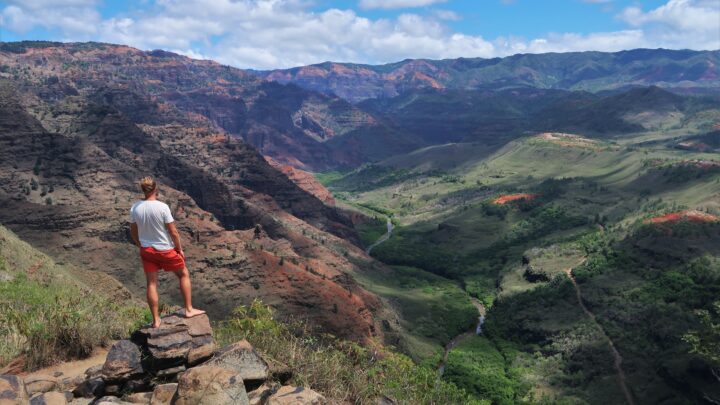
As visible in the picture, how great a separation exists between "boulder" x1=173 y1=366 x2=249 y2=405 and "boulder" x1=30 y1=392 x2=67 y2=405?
2.81 meters

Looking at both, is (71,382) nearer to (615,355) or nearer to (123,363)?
(123,363)

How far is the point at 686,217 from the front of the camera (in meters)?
107

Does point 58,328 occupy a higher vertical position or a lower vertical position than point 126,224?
higher

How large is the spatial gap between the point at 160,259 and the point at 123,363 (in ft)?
10.0

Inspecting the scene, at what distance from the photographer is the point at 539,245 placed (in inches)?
5212

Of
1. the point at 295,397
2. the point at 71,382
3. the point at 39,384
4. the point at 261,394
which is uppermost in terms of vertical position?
the point at 39,384

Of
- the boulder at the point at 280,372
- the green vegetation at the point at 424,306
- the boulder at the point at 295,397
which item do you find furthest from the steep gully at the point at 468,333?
the boulder at the point at 295,397

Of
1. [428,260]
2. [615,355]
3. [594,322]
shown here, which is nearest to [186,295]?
[615,355]

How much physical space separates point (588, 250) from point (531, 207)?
46.0 metres

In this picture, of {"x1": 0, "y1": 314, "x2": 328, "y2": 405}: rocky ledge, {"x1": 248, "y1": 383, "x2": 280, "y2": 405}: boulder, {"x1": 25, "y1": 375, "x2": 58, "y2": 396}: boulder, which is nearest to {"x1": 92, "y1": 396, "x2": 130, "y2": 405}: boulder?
{"x1": 0, "y1": 314, "x2": 328, "y2": 405}: rocky ledge

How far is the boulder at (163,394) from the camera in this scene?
39.3 feet

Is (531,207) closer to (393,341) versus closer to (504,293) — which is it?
(504,293)

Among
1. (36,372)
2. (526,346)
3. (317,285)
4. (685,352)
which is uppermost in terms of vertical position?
(36,372)

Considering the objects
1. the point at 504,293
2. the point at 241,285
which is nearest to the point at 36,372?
the point at 241,285
